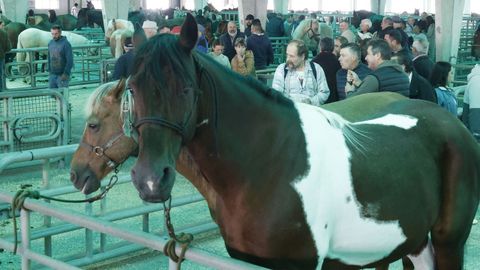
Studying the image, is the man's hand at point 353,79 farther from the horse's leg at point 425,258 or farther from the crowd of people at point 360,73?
the horse's leg at point 425,258

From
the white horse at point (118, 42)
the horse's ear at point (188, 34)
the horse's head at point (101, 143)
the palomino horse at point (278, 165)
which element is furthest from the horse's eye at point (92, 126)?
the white horse at point (118, 42)

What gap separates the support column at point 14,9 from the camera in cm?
2653

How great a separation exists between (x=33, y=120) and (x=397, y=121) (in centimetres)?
628

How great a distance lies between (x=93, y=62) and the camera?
70.1 ft

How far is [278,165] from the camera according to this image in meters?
3.24

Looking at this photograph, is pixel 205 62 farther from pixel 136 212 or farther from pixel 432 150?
pixel 136 212

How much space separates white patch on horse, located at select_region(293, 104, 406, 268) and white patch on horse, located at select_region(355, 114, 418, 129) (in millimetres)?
517

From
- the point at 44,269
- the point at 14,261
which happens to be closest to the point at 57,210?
the point at 44,269

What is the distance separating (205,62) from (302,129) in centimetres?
56

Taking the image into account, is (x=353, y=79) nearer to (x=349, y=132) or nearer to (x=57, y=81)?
(x=349, y=132)

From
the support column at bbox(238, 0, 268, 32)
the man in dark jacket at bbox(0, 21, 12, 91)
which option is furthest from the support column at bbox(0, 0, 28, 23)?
the man in dark jacket at bbox(0, 21, 12, 91)

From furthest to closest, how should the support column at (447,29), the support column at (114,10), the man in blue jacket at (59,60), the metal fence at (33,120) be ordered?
the support column at (114,10)
the support column at (447,29)
the man in blue jacket at (59,60)
the metal fence at (33,120)

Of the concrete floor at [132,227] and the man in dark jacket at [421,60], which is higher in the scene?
the man in dark jacket at [421,60]

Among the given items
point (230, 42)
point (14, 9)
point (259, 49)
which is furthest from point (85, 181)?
point (14, 9)
